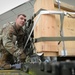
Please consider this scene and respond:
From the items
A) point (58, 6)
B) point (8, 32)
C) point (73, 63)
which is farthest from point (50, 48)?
point (8, 32)

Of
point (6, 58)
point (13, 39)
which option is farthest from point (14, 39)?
point (6, 58)

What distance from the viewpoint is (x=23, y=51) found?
2.75 metres

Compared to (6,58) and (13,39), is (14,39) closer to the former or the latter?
(13,39)

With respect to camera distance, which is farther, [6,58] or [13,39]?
[6,58]

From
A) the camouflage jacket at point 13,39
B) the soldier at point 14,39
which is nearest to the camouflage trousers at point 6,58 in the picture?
the soldier at point 14,39

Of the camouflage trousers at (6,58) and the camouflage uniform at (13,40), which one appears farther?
the camouflage trousers at (6,58)

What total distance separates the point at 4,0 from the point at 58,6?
8.93ft

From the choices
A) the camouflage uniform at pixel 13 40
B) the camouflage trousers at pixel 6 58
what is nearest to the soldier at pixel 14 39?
the camouflage uniform at pixel 13 40

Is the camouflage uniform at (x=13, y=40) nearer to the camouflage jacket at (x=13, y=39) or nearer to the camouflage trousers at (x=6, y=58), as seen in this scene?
the camouflage jacket at (x=13, y=39)

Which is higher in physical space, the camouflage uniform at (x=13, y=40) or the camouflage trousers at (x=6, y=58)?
the camouflage uniform at (x=13, y=40)

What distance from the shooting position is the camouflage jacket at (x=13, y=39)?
9.17 ft

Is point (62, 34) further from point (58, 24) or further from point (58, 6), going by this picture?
point (58, 6)

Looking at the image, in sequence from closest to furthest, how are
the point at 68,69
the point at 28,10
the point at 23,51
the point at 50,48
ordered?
the point at 68,69 < the point at 50,48 < the point at 23,51 < the point at 28,10

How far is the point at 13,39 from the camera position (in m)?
2.87
